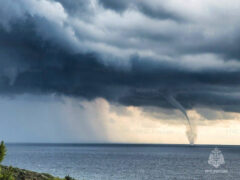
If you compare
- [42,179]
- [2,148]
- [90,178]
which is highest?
[2,148]

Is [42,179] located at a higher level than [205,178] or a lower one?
higher

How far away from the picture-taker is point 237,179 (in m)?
101

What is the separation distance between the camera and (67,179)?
3238cm

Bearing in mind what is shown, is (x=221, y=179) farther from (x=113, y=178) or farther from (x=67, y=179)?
(x=67, y=179)

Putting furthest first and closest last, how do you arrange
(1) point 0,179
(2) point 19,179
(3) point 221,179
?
(3) point 221,179, (2) point 19,179, (1) point 0,179

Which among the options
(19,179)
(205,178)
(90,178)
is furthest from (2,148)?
(205,178)

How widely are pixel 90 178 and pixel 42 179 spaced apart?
6255 cm

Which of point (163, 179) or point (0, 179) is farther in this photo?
point (163, 179)

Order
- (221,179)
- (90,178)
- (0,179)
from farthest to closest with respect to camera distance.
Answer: (221,179)
(90,178)
(0,179)

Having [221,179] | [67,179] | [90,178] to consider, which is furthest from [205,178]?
[67,179]

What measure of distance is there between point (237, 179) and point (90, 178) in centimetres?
4749

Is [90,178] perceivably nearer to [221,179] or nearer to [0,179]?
[221,179]

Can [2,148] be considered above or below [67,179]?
above

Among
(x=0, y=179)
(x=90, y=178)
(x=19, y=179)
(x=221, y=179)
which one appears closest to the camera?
(x=0, y=179)
